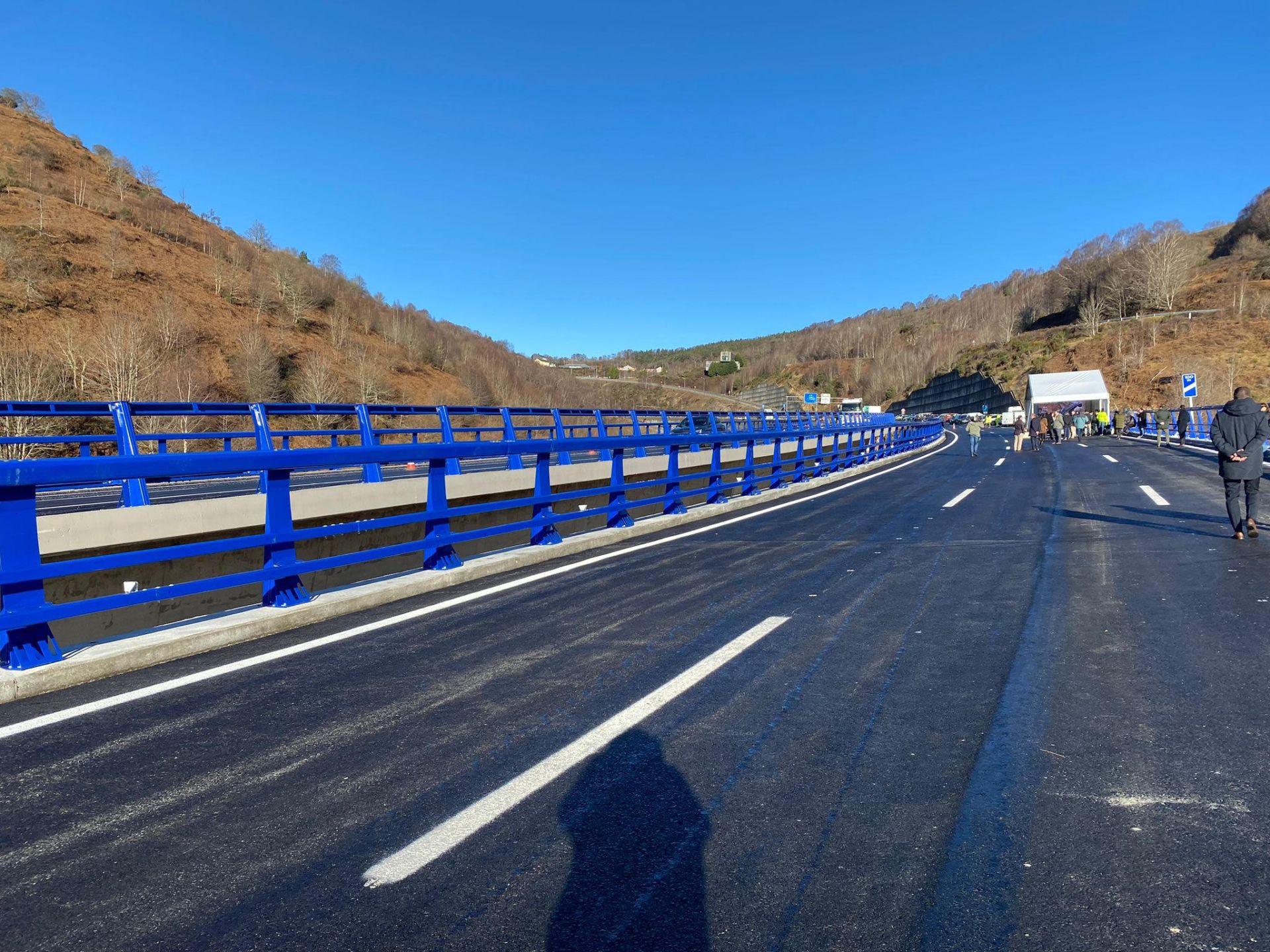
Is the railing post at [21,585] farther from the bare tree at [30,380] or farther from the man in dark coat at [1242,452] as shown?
the bare tree at [30,380]

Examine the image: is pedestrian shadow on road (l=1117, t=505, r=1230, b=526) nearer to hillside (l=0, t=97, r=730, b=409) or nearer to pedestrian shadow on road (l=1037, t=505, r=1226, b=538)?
pedestrian shadow on road (l=1037, t=505, r=1226, b=538)

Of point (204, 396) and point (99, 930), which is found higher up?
point (204, 396)

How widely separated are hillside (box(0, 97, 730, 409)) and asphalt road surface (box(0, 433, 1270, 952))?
30564 millimetres

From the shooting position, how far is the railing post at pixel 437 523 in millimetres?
8602

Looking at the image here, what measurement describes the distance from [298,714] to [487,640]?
1.73 meters

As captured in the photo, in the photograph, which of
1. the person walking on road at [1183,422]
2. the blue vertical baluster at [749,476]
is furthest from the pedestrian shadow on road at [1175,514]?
the person walking on road at [1183,422]

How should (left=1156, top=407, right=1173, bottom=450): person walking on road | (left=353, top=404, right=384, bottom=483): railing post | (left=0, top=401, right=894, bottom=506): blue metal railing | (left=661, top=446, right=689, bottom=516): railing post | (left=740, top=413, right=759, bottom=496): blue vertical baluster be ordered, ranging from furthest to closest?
1. (left=1156, top=407, right=1173, bottom=450): person walking on road
2. (left=740, top=413, right=759, bottom=496): blue vertical baluster
3. (left=661, top=446, right=689, bottom=516): railing post
4. (left=353, top=404, right=384, bottom=483): railing post
5. (left=0, top=401, right=894, bottom=506): blue metal railing

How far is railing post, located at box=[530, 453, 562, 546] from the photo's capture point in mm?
10406

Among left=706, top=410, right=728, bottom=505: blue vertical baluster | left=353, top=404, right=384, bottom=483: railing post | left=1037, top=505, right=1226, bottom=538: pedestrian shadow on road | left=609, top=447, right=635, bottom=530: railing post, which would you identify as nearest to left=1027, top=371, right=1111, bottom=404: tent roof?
left=1037, top=505, right=1226, bottom=538: pedestrian shadow on road

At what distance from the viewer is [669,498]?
1393cm

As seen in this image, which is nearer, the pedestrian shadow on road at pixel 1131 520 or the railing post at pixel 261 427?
the pedestrian shadow on road at pixel 1131 520

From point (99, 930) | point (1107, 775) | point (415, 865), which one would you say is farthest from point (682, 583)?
point (99, 930)

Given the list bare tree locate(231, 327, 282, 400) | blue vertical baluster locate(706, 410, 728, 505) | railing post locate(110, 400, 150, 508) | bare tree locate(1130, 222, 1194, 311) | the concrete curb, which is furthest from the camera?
bare tree locate(1130, 222, 1194, 311)

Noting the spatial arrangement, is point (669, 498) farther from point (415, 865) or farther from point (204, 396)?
point (204, 396)
